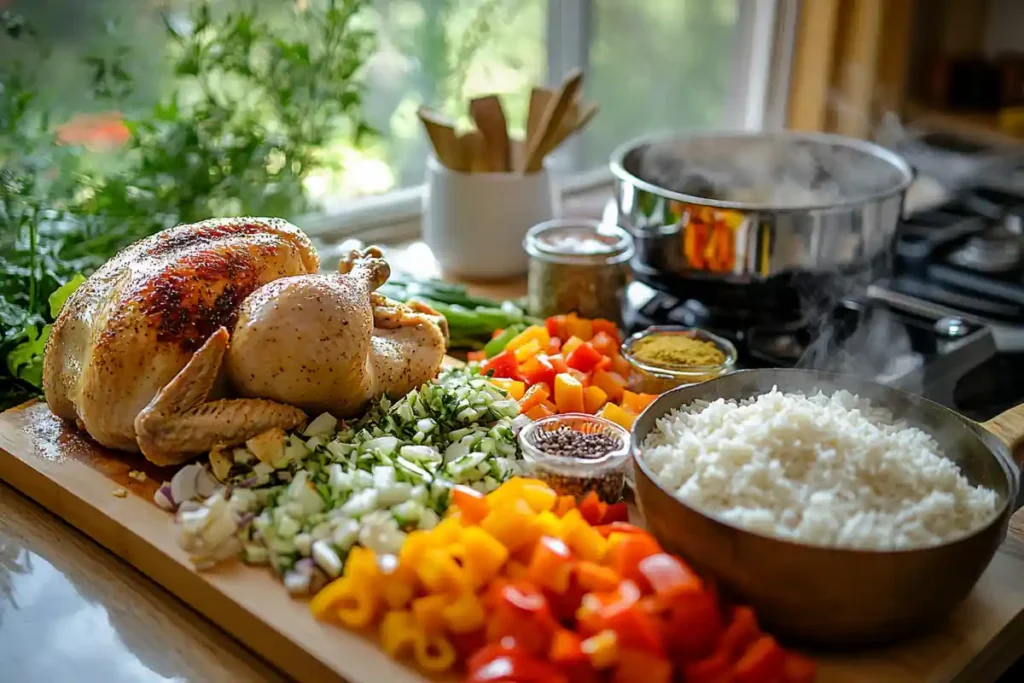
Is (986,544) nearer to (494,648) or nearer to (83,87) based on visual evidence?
(494,648)

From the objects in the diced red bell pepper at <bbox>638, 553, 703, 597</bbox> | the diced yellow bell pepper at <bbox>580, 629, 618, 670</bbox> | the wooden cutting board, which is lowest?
the wooden cutting board

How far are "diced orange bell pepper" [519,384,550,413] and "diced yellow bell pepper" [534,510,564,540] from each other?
328 millimetres

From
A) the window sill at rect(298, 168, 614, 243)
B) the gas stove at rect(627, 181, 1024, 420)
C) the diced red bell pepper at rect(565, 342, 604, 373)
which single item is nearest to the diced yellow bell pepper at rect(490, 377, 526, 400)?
the diced red bell pepper at rect(565, 342, 604, 373)

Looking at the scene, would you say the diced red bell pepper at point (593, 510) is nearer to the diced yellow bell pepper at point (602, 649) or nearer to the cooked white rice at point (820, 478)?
the cooked white rice at point (820, 478)

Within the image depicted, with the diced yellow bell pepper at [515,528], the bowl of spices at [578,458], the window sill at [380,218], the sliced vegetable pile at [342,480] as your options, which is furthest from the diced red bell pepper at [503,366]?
the window sill at [380,218]

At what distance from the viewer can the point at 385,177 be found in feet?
7.59

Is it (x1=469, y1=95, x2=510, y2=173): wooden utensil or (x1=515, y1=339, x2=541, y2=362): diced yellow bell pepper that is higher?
(x1=469, y1=95, x2=510, y2=173): wooden utensil

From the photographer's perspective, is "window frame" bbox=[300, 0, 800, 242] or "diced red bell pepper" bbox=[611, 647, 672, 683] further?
"window frame" bbox=[300, 0, 800, 242]

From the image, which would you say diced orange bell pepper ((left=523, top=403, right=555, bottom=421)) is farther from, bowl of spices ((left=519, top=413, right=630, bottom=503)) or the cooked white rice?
the cooked white rice

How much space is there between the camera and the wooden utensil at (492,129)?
188 cm

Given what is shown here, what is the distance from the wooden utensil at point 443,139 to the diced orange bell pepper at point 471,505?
980 mm

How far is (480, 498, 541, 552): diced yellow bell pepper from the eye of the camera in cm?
103

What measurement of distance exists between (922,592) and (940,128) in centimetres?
225

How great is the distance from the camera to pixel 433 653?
98 cm
